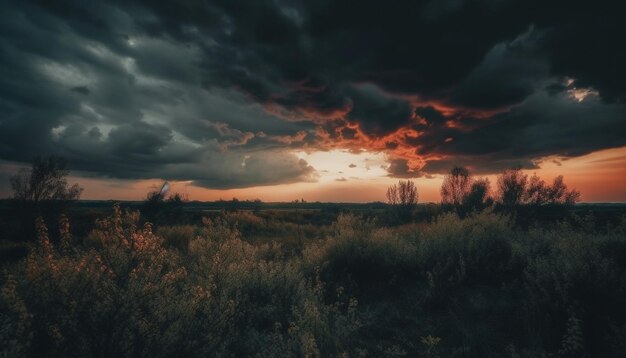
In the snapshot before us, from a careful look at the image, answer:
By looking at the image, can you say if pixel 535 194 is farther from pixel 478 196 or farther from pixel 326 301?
pixel 326 301

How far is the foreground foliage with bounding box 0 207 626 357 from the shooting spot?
3.56m

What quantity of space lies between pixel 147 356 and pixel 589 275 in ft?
20.5

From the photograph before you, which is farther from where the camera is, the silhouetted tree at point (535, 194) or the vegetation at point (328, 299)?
the silhouetted tree at point (535, 194)

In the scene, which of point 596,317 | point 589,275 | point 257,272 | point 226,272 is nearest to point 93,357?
point 226,272

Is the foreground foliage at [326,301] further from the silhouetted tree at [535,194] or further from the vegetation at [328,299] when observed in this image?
the silhouetted tree at [535,194]

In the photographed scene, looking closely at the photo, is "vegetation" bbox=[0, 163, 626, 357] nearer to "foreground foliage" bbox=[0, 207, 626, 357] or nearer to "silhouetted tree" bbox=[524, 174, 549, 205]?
"foreground foliage" bbox=[0, 207, 626, 357]

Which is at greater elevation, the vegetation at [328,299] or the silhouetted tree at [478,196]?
the silhouetted tree at [478,196]

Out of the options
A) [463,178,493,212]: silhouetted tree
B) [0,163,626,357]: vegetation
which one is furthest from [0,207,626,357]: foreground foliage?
[463,178,493,212]: silhouetted tree

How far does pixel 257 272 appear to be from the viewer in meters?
6.13

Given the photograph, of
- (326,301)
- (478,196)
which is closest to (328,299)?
(326,301)

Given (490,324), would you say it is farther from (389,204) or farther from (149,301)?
(389,204)

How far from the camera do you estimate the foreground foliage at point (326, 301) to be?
11.7ft

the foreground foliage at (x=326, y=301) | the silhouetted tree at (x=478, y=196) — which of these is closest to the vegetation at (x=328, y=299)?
the foreground foliage at (x=326, y=301)

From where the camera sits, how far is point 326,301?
253 inches
